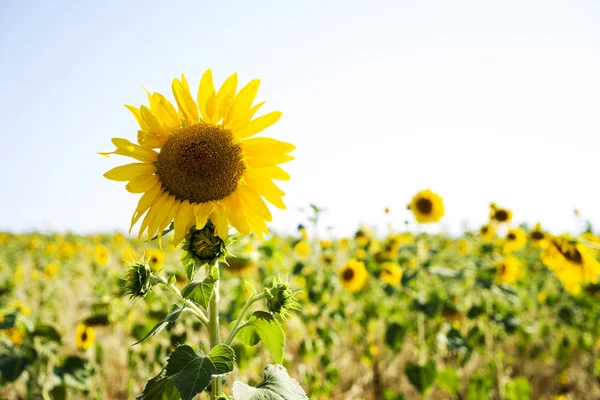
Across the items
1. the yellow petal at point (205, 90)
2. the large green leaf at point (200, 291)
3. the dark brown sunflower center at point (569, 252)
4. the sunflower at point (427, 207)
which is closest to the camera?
the large green leaf at point (200, 291)

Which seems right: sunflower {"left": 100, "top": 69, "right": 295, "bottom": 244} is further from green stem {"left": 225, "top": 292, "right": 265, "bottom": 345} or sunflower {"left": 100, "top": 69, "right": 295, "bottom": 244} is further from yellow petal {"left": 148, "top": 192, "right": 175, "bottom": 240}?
green stem {"left": 225, "top": 292, "right": 265, "bottom": 345}

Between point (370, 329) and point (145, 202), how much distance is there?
3.80m

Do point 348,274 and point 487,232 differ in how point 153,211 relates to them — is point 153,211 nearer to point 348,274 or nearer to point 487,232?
point 348,274

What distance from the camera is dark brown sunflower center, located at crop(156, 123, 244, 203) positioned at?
1323 millimetres

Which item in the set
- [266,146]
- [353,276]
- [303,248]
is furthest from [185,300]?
[303,248]

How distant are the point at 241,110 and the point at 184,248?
49 cm

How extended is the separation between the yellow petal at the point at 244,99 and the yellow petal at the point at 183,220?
13.0 inches

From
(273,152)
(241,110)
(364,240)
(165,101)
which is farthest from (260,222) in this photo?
(364,240)

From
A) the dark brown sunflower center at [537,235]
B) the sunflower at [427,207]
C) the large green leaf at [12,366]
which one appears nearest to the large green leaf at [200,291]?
the large green leaf at [12,366]

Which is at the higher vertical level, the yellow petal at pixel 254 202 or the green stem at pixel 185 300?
the yellow petal at pixel 254 202

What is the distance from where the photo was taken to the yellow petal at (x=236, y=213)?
4.24 ft

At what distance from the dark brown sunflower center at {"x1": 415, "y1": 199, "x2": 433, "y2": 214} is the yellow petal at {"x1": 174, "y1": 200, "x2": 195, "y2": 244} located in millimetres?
3651

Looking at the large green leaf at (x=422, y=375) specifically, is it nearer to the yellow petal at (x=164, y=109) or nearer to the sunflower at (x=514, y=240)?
the sunflower at (x=514, y=240)

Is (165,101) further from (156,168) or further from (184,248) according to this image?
(184,248)
